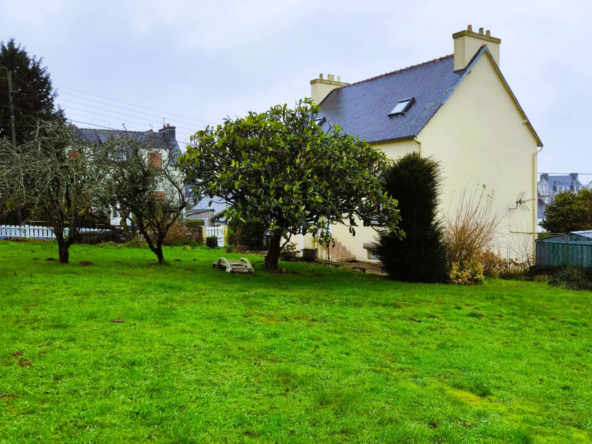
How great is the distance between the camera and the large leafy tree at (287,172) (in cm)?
1023

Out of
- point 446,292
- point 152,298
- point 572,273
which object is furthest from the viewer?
point 572,273

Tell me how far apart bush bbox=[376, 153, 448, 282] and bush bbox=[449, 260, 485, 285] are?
14.4 inches

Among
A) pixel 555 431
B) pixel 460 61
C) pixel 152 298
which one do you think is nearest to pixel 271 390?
pixel 555 431

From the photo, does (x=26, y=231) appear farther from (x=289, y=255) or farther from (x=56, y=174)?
(x=56, y=174)

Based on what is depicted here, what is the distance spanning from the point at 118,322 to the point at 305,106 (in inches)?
275

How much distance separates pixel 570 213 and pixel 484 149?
8364 millimetres

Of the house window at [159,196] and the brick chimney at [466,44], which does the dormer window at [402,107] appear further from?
the house window at [159,196]

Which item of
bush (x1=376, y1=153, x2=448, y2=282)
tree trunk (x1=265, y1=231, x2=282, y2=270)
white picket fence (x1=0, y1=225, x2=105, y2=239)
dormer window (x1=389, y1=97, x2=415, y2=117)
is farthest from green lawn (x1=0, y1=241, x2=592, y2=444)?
white picket fence (x1=0, y1=225, x2=105, y2=239)

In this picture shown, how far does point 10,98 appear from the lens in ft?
82.8

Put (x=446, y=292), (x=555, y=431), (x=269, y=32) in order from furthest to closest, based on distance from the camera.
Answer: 1. (x=269, y=32)
2. (x=446, y=292)
3. (x=555, y=431)

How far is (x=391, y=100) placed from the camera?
19375mm

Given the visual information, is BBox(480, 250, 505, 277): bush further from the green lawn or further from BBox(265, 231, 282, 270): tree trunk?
BBox(265, 231, 282, 270): tree trunk

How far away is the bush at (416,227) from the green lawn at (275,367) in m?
3.00

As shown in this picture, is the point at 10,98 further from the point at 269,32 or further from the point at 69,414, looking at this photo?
the point at 69,414
